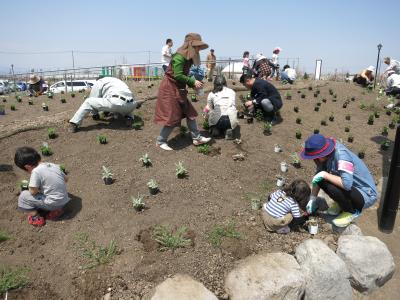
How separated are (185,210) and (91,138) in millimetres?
2914

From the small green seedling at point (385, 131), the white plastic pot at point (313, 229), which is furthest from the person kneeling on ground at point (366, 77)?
the white plastic pot at point (313, 229)

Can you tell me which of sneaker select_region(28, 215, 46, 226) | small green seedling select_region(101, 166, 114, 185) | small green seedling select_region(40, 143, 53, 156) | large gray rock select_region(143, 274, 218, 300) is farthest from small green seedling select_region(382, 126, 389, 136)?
sneaker select_region(28, 215, 46, 226)

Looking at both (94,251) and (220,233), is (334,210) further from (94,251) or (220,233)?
(94,251)

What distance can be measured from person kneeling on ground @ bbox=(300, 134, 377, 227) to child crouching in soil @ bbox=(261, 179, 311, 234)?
0.73ft

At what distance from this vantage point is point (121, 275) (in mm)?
3355

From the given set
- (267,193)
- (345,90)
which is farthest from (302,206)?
(345,90)

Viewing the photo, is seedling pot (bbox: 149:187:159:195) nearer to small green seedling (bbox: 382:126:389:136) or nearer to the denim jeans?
the denim jeans

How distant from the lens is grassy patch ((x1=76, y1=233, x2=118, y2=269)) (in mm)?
3498

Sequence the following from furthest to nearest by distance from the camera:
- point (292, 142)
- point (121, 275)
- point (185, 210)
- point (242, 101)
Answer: point (242, 101)
point (292, 142)
point (185, 210)
point (121, 275)

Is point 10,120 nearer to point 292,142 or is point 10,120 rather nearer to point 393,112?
point 292,142

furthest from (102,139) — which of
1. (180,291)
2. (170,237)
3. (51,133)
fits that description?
(180,291)

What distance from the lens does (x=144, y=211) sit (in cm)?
425

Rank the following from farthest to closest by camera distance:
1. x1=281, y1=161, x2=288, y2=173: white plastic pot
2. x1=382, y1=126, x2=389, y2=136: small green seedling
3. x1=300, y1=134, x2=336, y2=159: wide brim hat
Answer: x1=382, y1=126, x2=389, y2=136: small green seedling < x1=281, y1=161, x2=288, y2=173: white plastic pot < x1=300, y1=134, x2=336, y2=159: wide brim hat

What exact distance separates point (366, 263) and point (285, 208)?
A: 1.03 metres
